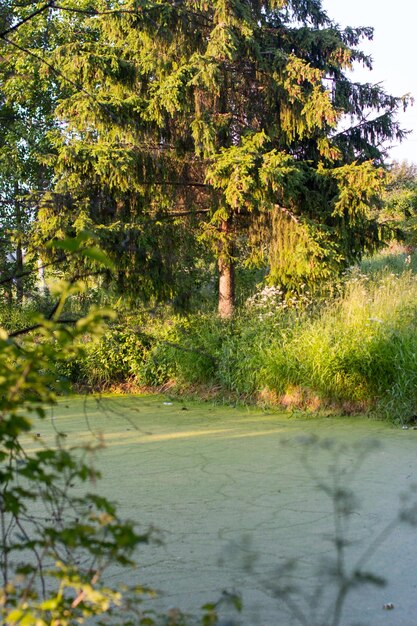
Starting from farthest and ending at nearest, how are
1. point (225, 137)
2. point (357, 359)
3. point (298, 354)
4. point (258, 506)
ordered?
point (225, 137)
point (298, 354)
point (357, 359)
point (258, 506)

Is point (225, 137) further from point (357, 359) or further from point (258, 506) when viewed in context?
point (258, 506)

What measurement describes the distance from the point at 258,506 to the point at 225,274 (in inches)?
224

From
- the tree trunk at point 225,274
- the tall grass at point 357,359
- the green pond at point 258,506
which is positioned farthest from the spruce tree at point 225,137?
the green pond at point 258,506

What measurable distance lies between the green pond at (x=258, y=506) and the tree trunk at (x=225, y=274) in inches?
126

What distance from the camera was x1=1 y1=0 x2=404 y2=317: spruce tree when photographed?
787cm

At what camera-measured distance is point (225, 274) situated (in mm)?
8938

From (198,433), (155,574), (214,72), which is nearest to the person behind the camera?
(155,574)

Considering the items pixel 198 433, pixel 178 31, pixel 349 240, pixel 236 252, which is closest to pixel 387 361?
pixel 198 433

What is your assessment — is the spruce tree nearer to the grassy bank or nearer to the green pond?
the grassy bank

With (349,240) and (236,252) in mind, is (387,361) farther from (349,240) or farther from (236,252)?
(236,252)

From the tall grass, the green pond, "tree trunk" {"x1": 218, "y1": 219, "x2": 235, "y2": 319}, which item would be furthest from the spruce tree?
the green pond

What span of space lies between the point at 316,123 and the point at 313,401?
11.0 ft

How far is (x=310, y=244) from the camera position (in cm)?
782

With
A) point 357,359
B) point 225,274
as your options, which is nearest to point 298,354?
point 357,359
